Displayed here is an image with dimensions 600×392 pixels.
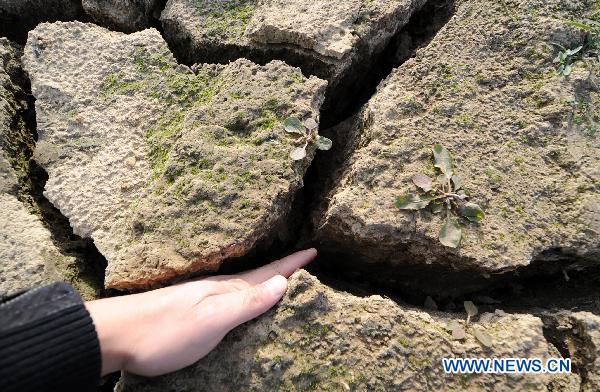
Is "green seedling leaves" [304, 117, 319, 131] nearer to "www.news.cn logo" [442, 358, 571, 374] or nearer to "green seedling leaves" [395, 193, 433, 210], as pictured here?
"green seedling leaves" [395, 193, 433, 210]

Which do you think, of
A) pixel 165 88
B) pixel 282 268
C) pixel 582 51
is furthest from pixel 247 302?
pixel 582 51

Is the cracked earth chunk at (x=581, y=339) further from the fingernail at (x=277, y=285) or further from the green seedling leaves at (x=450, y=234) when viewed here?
the fingernail at (x=277, y=285)

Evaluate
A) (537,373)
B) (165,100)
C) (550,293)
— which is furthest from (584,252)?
(165,100)

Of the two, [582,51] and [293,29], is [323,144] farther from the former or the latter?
[582,51]

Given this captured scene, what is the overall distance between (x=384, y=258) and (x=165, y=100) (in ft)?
3.23

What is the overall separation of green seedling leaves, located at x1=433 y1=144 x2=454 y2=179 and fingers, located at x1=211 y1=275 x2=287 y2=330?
0.64m

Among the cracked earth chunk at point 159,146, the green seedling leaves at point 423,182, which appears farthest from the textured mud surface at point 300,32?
the green seedling leaves at point 423,182

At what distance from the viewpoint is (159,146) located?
1.75 metres

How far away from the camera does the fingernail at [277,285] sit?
4.95 ft

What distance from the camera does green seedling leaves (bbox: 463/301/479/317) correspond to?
157cm

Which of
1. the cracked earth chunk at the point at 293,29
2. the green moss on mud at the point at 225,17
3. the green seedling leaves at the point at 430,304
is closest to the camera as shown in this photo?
the green seedling leaves at the point at 430,304

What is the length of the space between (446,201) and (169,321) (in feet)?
3.03

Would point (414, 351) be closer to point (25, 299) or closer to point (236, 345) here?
point (236, 345)

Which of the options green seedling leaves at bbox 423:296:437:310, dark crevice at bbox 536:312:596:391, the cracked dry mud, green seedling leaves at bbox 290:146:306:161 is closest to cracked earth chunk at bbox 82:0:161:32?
the cracked dry mud
